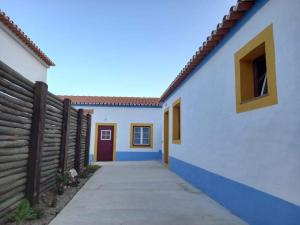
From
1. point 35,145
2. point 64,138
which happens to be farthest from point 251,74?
point 64,138

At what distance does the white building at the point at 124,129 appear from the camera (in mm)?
16344

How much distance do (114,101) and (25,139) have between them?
42.1 ft

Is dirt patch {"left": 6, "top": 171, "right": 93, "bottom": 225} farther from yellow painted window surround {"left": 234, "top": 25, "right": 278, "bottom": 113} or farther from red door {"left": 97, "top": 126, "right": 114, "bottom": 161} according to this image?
red door {"left": 97, "top": 126, "right": 114, "bottom": 161}

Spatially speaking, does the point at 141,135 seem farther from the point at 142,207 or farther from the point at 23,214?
the point at 23,214

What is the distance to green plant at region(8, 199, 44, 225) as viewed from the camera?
3.79 m

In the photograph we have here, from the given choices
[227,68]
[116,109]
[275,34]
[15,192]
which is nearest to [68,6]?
[227,68]

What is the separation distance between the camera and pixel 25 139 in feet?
14.5

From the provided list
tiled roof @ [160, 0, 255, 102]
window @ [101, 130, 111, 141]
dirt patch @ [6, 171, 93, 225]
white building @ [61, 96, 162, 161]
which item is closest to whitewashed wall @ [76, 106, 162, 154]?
white building @ [61, 96, 162, 161]

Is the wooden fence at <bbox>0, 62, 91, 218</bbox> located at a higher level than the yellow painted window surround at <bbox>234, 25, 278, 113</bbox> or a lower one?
lower

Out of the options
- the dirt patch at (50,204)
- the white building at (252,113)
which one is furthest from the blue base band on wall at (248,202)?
the dirt patch at (50,204)

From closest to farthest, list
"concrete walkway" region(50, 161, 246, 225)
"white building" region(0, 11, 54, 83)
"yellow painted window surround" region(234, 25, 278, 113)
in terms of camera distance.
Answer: "yellow painted window surround" region(234, 25, 278, 113), "concrete walkway" region(50, 161, 246, 225), "white building" region(0, 11, 54, 83)

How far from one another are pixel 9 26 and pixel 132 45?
5420mm

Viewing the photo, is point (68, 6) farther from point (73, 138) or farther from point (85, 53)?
point (73, 138)

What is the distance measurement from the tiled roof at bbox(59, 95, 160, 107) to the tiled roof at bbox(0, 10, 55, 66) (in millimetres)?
5335
